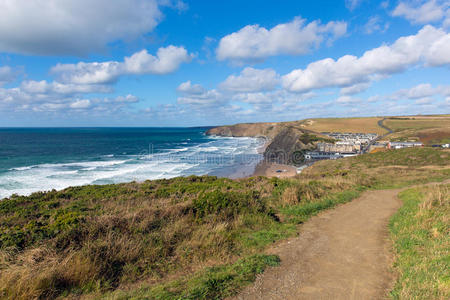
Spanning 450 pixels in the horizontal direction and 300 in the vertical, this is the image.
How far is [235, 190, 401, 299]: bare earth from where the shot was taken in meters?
4.50

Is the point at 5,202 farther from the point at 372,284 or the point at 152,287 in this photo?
the point at 372,284

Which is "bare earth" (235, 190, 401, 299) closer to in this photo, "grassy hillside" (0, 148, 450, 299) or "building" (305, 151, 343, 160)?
"grassy hillside" (0, 148, 450, 299)

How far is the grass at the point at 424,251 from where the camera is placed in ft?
13.3

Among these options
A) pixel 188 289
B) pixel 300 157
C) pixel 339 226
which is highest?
pixel 188 289

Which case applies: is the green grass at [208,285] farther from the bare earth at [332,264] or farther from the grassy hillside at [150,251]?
the bare earth at [332,264]

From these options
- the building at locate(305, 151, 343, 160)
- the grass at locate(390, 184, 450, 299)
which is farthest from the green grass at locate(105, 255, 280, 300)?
the building at locate(305, 151, 343, 160)

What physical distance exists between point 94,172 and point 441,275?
42.7 metres

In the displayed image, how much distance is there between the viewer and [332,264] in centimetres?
554

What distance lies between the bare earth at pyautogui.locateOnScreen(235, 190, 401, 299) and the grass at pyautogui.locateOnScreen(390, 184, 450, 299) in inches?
11.7

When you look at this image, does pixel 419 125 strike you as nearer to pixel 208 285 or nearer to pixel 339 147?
pixel 339 147

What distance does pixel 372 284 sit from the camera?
4746 millimetres

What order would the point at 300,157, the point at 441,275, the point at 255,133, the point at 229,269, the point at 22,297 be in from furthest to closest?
1. the point at 255,133
2. the point at 300,157
3. the point at 229,269
4. the point at 441,275
5. the point at 22,297

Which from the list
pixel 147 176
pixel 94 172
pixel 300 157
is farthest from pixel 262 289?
pixel 300 157

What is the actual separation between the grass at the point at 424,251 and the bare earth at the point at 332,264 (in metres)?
0.30
